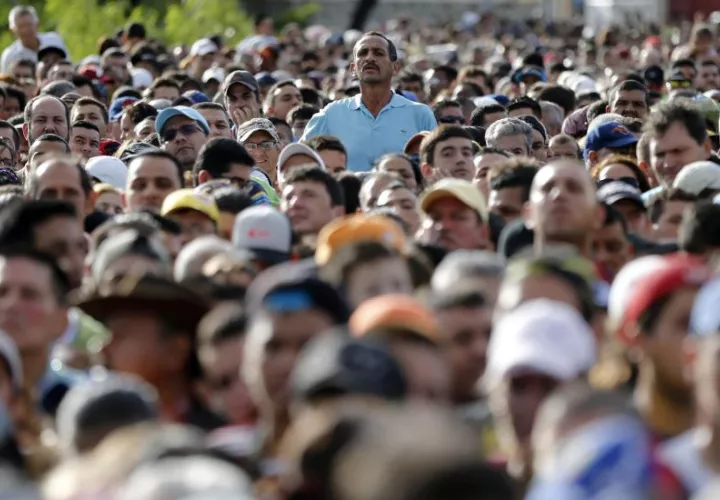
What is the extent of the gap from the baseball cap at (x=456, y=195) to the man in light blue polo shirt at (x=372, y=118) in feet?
14.7

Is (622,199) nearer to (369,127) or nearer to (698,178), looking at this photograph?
(698,178)

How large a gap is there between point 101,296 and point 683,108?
531 cm

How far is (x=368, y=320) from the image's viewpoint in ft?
22.8

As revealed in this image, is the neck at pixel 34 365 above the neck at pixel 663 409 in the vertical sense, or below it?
below

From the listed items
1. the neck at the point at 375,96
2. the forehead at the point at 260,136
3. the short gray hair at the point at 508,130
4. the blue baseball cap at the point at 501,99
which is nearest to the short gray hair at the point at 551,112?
the blue baseball cap at the point at 501,99

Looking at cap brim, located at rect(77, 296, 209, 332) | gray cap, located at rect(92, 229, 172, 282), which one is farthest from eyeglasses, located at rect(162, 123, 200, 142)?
cap brim, located at rect(77, 296, 209, 332)

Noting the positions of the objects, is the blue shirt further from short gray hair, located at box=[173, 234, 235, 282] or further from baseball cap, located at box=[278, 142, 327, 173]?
short gray hair, located at box=[173, 234, 235, 282]

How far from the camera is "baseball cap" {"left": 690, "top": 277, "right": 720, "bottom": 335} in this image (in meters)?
6.59

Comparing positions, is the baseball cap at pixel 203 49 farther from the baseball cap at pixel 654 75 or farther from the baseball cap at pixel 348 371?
the baseball cap at pixel 348 371

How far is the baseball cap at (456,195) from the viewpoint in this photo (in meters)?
10.0

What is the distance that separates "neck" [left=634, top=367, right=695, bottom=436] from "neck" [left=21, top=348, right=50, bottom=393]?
7.32 feet

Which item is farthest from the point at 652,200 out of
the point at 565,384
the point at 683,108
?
the point at 565,384

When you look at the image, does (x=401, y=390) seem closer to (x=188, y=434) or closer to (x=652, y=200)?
(x=188, y=434)

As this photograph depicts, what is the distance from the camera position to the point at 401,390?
5.98 metres
